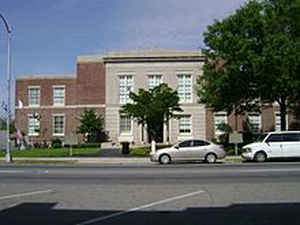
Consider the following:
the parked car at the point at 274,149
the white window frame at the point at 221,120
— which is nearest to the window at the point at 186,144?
the parked car at the point at 274,149

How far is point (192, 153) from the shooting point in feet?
93.3

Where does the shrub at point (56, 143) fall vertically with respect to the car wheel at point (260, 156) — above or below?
above

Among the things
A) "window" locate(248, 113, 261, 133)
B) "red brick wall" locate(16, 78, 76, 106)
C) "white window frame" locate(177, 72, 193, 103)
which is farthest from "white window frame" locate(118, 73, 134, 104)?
"window" locate(248, 113, 261, 133)

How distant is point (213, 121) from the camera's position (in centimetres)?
5947

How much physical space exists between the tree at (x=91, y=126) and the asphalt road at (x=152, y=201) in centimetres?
4063

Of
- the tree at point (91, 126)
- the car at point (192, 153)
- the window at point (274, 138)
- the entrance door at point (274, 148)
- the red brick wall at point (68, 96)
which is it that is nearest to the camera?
the car at point (192, 153)

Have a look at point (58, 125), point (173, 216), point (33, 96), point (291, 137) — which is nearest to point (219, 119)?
point (58, 125)

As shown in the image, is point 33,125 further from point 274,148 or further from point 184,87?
point 274,148

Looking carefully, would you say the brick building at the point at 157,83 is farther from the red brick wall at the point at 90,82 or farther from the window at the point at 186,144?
Result: the window at the point at 186,144

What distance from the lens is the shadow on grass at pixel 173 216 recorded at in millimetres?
9188

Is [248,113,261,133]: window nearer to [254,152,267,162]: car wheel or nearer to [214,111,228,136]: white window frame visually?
[214,111,228,136]: white window frame

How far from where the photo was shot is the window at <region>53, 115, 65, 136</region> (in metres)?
63.1

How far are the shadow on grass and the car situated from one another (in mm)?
17296

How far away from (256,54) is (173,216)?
26506mm
